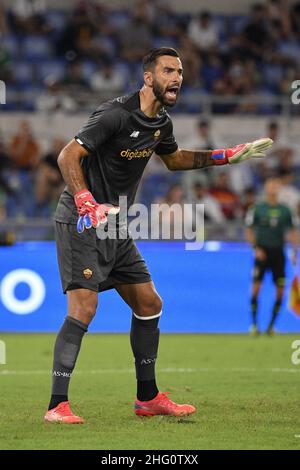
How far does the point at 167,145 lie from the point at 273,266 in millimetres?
8530

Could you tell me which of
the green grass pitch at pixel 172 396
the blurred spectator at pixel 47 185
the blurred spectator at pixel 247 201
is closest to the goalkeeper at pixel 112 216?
the green grass pitch at pixel 172 396

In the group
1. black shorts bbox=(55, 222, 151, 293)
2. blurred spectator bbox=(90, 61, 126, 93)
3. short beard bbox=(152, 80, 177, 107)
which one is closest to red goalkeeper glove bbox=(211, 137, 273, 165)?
short beard bbox=(152, 80, 177, 107)

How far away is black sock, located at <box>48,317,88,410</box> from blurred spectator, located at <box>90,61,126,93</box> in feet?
44.3

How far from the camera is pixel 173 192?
17.0 meters

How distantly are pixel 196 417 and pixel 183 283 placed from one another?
8.70 meters

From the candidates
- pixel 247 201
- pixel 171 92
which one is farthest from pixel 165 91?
pixel 247 201

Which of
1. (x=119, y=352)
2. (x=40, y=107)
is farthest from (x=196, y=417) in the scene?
(x=40, y=107)

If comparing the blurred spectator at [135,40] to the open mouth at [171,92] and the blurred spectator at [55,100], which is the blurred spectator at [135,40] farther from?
the open mouth at [171,92]

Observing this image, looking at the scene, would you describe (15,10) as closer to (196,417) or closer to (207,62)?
(207,62)

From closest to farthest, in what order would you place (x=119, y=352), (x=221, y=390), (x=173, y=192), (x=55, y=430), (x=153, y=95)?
1. (x=55, y=430)
2. (x=153, y=95)
3. (x=221, y=390)
4. (x=119, y=352)
5. (x=173, y=192)

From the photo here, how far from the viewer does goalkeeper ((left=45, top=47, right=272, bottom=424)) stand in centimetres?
705

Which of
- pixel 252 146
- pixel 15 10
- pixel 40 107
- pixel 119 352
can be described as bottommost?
pixel 119 352

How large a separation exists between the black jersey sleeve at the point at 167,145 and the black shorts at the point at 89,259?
795 millimetres

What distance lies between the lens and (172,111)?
20875 millimetres
